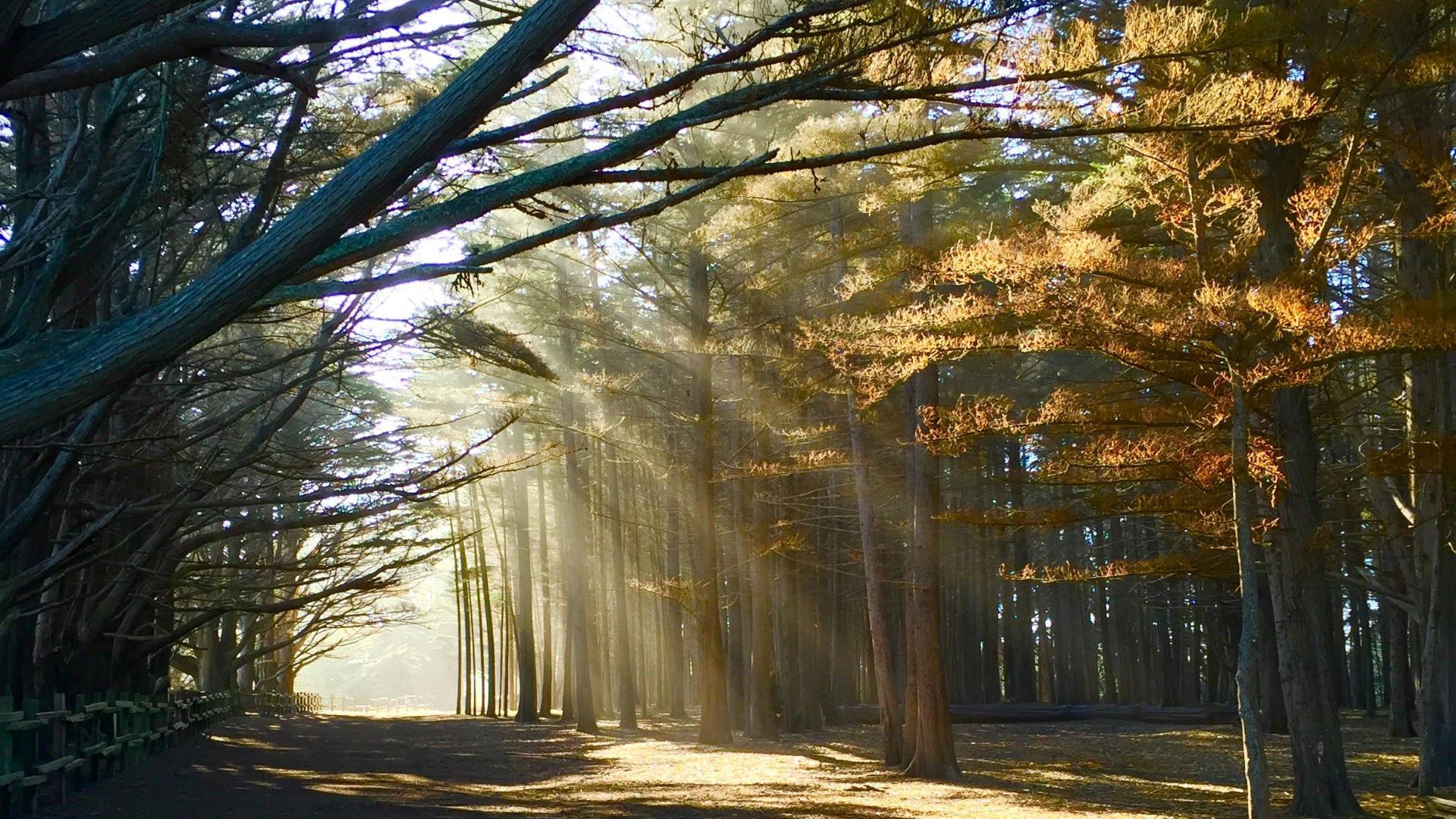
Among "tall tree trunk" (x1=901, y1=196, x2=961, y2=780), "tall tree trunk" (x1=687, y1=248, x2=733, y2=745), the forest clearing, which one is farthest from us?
"tall tree trunk" (x1=687, y1=248, x2=733, y2=745)

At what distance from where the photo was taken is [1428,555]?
14.8m

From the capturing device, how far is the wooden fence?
32.0 feet

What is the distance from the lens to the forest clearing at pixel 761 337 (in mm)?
5801

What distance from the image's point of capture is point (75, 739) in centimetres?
1242

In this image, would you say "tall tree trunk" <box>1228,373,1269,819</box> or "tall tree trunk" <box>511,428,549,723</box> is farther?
"tall tree trunk" <box>511,428,549,723</box>

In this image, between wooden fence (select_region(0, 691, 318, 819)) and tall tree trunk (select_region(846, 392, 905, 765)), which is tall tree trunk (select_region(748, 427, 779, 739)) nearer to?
tall tree trunk (select_region(846, 392, 905, 765))

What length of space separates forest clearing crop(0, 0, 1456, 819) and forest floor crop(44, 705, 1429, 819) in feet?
0.64

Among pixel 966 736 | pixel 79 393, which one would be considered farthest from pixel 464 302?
pixel 966 736

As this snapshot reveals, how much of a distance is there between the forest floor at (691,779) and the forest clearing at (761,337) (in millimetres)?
194

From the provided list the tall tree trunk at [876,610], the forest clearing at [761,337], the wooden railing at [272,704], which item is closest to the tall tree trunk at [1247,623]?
the forest clearing at [761,337]

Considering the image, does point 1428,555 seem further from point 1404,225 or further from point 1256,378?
point 1256,378

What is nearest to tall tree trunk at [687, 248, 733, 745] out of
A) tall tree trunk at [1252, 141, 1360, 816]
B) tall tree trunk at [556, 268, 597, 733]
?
tall tree trunk at [556, 268, 597, 733]

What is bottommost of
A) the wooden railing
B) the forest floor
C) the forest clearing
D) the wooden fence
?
the wooden railing

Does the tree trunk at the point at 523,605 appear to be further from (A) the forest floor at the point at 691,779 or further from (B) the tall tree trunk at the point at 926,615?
(B) the tall tree trunk at the point at 926,615
